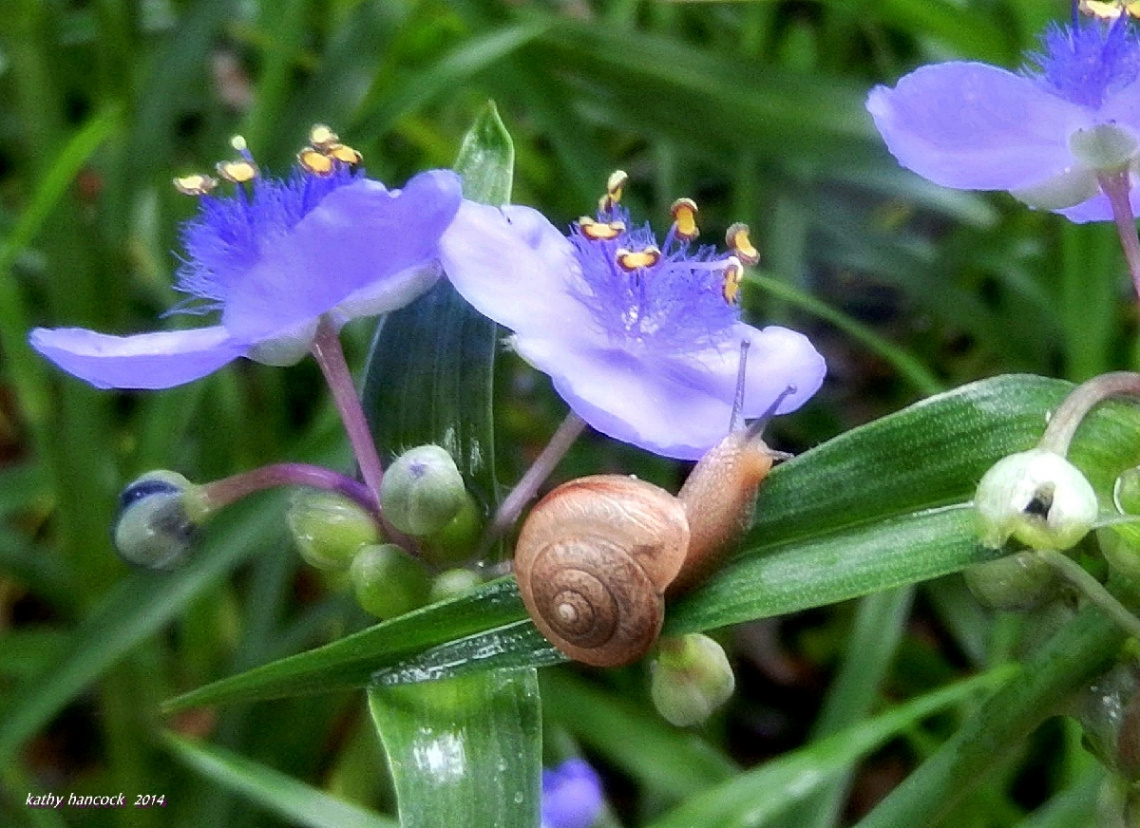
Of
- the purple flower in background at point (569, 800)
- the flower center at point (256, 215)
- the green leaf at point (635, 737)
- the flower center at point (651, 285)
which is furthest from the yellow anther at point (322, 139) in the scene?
the green leaf at point (635, 737)

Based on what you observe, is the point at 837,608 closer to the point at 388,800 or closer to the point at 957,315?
the point at 957,315

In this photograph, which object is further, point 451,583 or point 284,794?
point 284,794

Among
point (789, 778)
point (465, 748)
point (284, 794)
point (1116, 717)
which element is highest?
point (1116, 717)

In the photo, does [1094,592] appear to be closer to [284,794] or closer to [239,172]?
[239,172]

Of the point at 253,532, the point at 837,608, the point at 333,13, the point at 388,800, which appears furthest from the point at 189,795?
the point at 333,13

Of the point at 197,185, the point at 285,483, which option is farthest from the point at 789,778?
the point at 197,185

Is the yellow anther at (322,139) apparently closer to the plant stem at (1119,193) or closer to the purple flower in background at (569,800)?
the plant stem at (1119,193)
